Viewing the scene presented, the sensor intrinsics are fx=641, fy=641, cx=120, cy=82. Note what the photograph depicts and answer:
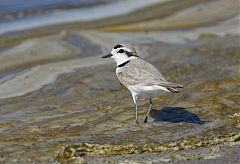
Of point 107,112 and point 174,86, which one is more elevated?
point 174,86

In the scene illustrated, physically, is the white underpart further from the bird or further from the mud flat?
the mud flat

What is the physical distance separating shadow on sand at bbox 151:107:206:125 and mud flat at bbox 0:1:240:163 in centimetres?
1

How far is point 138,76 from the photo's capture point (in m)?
7.63

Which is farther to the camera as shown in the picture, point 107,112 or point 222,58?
point 222,58

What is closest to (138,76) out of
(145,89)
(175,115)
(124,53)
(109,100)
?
(145,89)

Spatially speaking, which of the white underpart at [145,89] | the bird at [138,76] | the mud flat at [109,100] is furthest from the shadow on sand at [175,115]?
the white underpart at [145,89]

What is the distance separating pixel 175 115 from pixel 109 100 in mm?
1166

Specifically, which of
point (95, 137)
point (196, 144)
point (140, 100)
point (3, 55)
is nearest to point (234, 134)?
point (196, 144)

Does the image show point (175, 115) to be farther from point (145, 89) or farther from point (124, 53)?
point (124, 53)

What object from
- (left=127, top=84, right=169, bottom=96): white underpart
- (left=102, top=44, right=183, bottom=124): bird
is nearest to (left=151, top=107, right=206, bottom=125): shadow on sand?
(left=102, top=44, right=183, bottom=124): bird

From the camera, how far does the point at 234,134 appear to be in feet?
23.0

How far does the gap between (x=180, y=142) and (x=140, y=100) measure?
2.10 metres

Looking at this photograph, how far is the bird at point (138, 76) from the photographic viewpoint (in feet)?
24.0

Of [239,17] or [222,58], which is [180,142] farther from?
[239,17]
